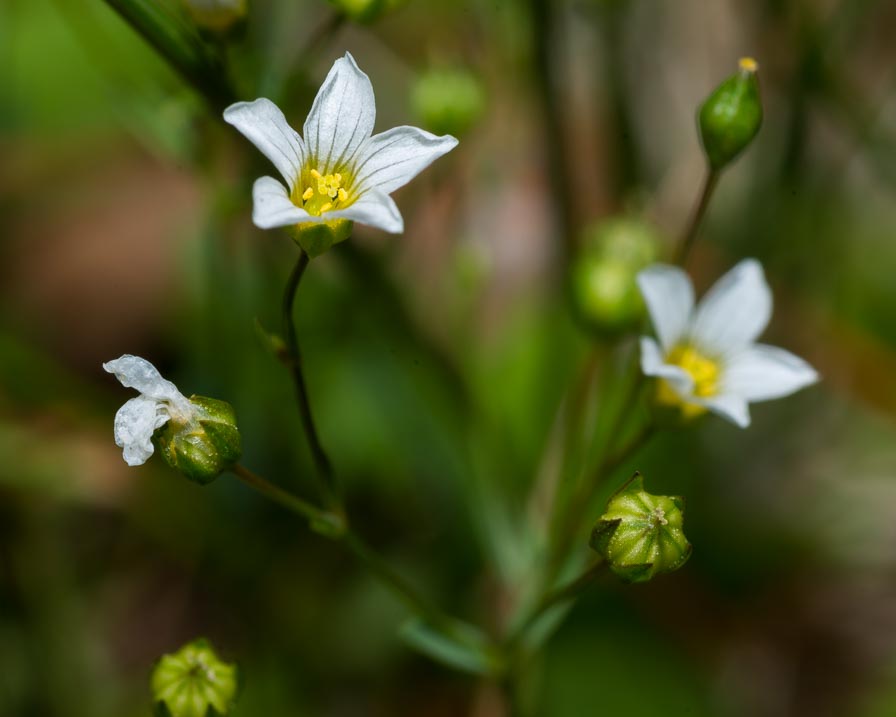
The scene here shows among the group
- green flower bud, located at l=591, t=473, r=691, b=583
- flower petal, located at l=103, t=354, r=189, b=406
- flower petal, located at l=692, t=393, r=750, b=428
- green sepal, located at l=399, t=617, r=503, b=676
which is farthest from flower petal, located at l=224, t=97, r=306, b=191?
green sepal, located at l=399, t=617, r=503, b=676

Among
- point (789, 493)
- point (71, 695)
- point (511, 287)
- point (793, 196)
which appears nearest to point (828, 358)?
point (789, 493)

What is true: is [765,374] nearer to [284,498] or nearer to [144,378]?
[284,498]

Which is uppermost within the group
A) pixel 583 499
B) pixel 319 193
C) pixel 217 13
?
pixel 217 13

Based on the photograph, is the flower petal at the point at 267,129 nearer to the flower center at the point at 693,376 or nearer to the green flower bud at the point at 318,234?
the green flower bud at the point at 318,234

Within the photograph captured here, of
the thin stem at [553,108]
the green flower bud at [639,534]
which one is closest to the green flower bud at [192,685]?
the green flower bud at [639,534]

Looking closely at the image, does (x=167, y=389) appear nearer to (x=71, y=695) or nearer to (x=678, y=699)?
(x=71, y=695)

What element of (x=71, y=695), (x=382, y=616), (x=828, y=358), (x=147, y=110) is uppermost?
(x=147, y=110)

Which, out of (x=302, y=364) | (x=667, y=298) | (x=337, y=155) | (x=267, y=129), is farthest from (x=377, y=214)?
(x=667, y=298)
